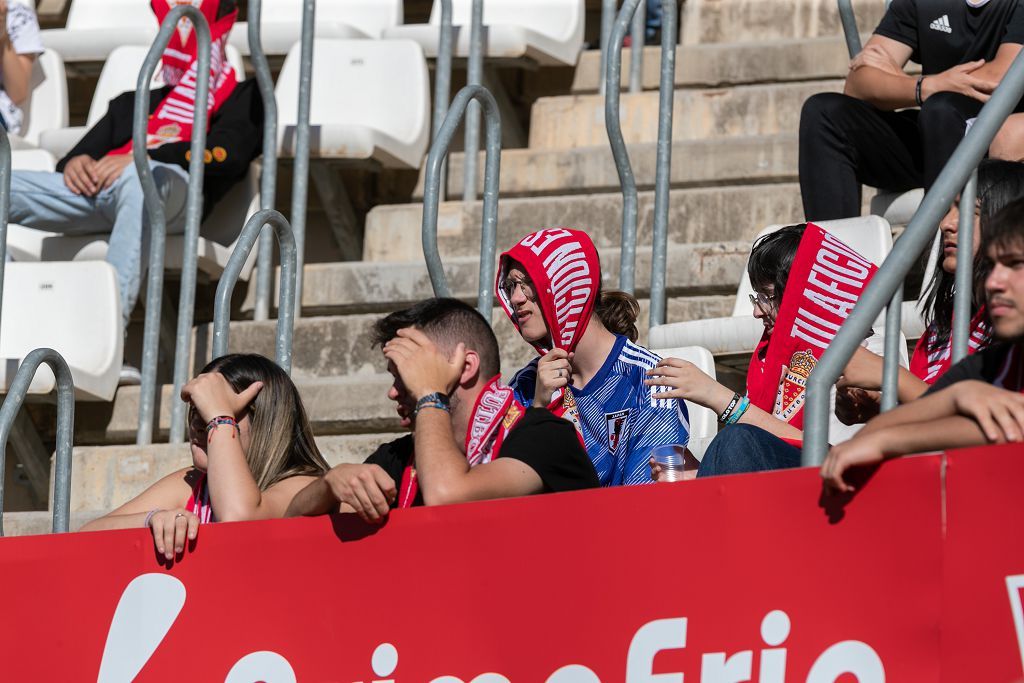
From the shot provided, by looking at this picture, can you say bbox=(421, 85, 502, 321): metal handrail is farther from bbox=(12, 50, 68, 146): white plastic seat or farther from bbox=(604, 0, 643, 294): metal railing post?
bbox=(12, 50, 68, 146): white plastic seat

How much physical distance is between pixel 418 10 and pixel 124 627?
17.5ft

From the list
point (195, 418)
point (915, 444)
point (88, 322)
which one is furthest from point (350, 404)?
point (915, 444)

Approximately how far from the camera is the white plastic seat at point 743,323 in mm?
4641

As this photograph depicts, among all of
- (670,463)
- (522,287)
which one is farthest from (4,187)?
(670,463)

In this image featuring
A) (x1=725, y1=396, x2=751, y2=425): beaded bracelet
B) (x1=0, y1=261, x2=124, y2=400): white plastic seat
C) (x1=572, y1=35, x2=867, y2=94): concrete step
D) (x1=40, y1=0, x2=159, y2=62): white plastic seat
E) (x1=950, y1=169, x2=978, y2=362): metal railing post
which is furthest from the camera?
(x1=40, y1=0, x2=159, y2=62): white plastic seat

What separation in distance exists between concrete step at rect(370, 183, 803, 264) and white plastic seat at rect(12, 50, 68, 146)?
1.61 meters

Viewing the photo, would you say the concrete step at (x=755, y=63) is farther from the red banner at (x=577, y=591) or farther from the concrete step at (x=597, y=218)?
the red banner at (x=577, y=591)

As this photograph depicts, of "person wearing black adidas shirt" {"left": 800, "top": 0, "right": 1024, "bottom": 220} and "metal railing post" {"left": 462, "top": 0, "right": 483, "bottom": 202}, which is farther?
"metal railing post" {"left": 462, "top": 0, "right": 483, "bottom": 202}

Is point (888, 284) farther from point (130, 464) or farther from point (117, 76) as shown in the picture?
point (117, 76)

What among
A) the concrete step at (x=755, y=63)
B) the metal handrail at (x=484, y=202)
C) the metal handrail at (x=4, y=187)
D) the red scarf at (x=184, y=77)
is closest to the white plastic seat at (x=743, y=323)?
the metal handrail at (x=484, y=202)

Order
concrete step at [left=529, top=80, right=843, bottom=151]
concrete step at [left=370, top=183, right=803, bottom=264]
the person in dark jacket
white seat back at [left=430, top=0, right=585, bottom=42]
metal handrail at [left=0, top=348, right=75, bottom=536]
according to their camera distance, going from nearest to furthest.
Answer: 1. metal handrail at [left=0, top=348, right=75, bottom=536]
2. concrete step at [left=370, top=183, right=803, bottom=264]
3. the person in dark jacket
4. concrete step at [left=529, top=80, right=843, bottom=151]
5. white seat back at [left=430, top=0, right=585, bottom=42]

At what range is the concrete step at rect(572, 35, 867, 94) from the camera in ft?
22.2

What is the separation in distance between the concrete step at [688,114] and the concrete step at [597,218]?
508 mm

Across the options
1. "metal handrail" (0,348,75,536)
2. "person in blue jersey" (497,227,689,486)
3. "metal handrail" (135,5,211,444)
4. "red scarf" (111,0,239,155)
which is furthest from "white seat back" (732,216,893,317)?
"red scarf" (111,0,239,155)
